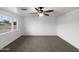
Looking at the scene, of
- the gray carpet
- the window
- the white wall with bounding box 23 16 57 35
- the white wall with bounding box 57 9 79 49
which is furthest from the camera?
the white wall with bounding box 23 16 57 35

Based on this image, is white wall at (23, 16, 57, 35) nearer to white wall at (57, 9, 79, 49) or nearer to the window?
the window

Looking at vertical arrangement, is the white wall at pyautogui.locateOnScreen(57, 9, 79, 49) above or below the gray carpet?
above

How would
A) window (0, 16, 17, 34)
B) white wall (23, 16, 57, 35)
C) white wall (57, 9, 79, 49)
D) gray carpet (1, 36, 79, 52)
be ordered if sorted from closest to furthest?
gray carpet (1, 36, 79, 52), white wall (57, 9, 79, 49), window (0, 16, 17, 34), white wall (23, 16, 57, 35)

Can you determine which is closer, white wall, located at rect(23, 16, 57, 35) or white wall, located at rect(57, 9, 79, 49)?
white wall, located at rect(57, 9, 79, 49)

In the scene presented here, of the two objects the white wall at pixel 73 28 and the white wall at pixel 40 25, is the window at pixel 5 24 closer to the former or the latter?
the white wall at pixel 40 25

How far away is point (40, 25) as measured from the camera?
825 centimetres

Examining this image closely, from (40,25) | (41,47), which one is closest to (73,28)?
(41,47)

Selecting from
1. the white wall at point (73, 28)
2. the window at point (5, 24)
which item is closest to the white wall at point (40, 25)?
the window at point (5, 24)

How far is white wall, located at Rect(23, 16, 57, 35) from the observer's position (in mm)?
8219

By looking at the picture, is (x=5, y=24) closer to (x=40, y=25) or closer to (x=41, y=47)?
(x=41, y=47)

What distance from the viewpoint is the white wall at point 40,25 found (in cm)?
822

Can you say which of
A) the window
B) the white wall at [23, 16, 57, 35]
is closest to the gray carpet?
the window
